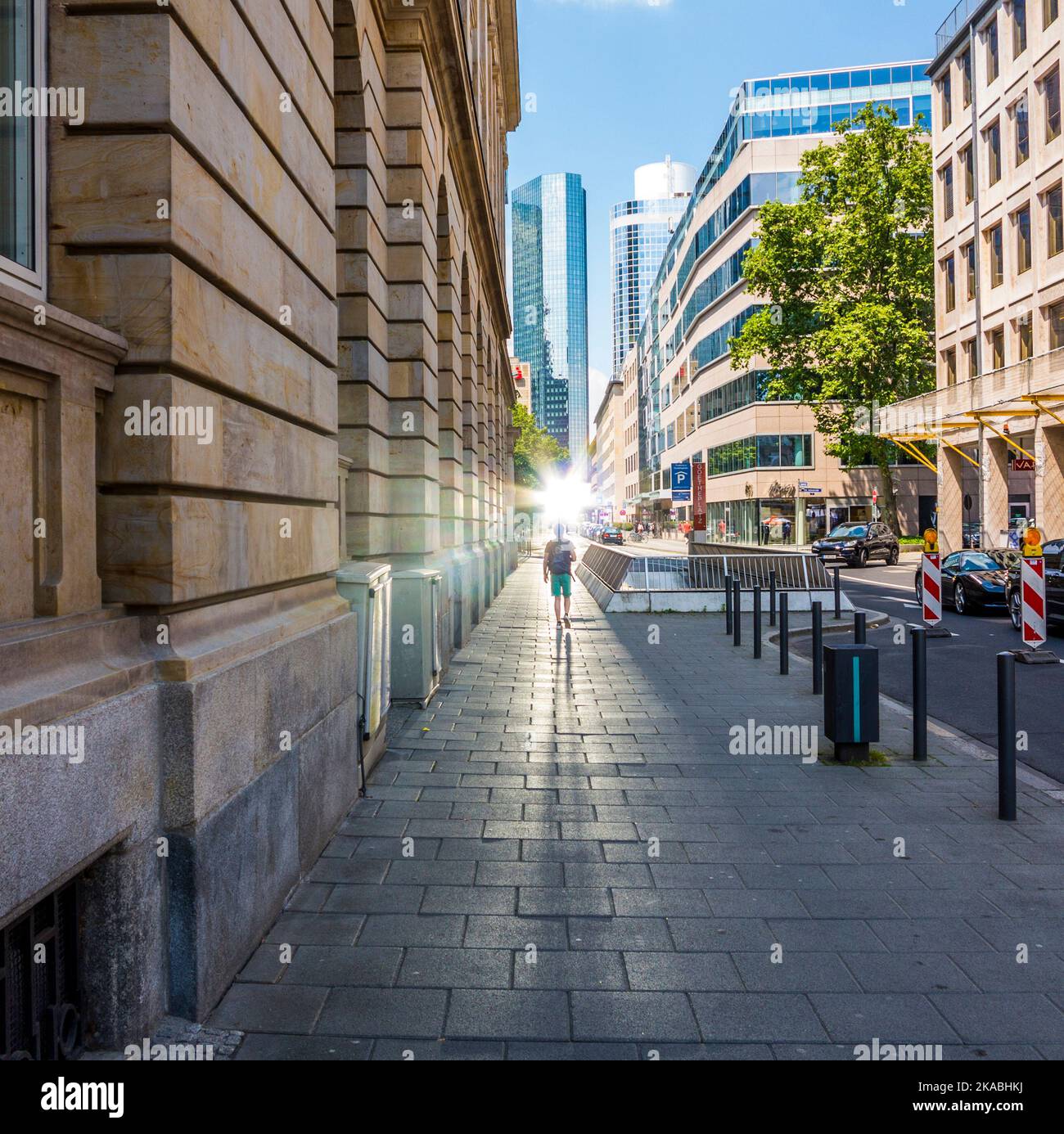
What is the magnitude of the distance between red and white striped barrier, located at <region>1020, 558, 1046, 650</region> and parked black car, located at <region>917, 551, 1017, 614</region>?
252 inches

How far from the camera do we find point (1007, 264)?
121ft

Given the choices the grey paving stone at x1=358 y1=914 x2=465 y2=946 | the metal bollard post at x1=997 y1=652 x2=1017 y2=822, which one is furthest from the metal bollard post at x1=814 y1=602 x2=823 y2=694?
the grey paving stone at x1=358 y1=914 x2=465 y2=946

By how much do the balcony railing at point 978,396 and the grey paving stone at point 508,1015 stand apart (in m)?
32.6

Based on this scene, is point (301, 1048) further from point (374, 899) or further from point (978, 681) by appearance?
point (978, 681)

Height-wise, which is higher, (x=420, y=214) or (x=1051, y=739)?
(x=420, y=214)

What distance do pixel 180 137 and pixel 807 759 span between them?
6157mm

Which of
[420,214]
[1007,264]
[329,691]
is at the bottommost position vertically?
[329,691]

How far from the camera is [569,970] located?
12.9ft

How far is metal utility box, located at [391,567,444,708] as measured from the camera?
959cm

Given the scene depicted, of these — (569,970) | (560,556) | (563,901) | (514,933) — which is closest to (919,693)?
(563,901)

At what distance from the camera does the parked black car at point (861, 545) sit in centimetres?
3978

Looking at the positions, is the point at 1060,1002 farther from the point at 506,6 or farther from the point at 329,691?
the point at 506,6

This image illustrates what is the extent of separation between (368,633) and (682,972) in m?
3.43
